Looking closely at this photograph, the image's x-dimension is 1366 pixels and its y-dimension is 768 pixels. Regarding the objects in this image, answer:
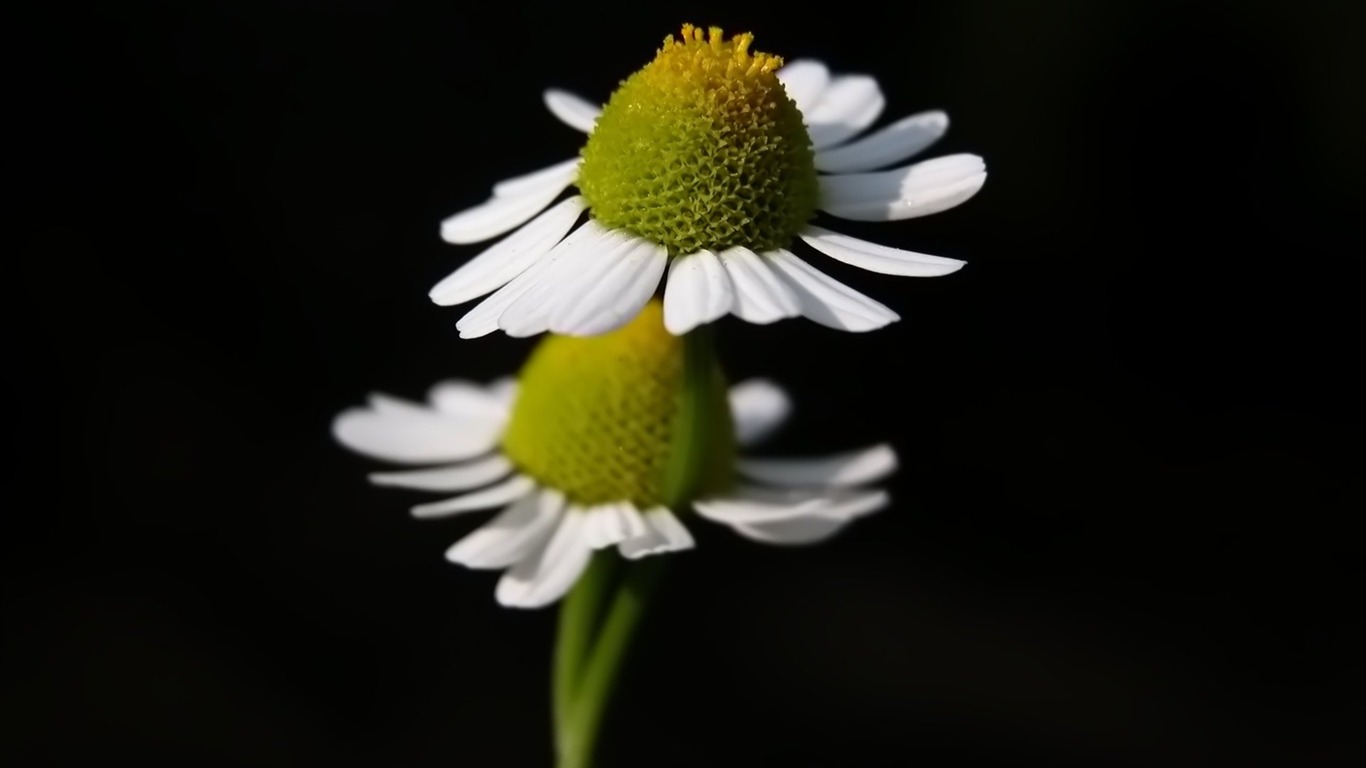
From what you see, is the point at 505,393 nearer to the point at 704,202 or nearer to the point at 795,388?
the point at 704,202

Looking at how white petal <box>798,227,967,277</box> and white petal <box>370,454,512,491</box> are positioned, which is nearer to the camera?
white petal <box>798,227,967,277</box>

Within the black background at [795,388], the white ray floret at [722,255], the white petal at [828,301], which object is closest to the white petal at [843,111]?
the white ray floret at [722,255]

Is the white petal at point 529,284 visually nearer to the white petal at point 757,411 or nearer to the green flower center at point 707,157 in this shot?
the green flower center at point 707,157

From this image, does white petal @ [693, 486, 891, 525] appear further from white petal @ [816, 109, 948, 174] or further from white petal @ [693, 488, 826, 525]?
white petal @ [816, 109, 948, 174]

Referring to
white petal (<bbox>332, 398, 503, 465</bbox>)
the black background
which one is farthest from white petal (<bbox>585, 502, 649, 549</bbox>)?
the black background

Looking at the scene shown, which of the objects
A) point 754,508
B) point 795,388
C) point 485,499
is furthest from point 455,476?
point 795,388

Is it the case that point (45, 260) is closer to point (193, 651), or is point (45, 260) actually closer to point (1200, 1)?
point (193, 651)

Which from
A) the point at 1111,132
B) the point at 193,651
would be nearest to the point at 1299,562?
the point at 1111,132
